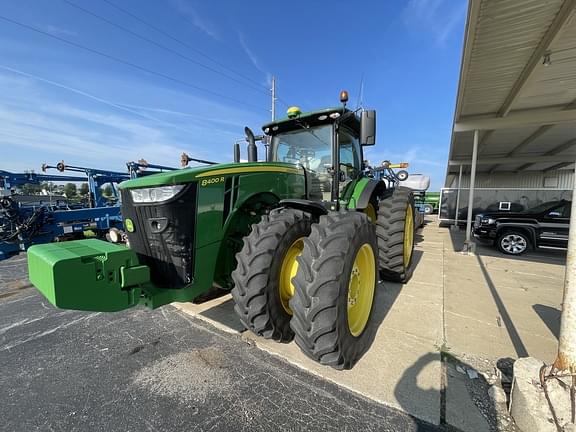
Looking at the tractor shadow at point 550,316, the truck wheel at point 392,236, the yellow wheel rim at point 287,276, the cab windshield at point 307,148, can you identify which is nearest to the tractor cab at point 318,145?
the cab windshield at point 307,148

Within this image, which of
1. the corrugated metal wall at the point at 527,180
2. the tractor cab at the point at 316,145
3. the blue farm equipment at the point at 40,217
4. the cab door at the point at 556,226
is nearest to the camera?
the tractor cab at the point at 316,145

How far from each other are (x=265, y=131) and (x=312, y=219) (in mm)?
1810

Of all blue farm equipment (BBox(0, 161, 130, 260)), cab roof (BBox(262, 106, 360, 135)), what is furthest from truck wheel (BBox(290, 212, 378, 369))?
blue farm equipment (BBox(0, 161, 130, 260))

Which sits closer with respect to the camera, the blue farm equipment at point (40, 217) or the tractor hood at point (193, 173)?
the tractor hood at point (193, 173)

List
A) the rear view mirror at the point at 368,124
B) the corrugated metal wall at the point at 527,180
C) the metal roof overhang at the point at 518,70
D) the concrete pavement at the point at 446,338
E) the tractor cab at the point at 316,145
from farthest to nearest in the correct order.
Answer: the corrugated metal wall at the point at 527,180 → the tractor cab at the point at 316,145 → the metal roof overhang at the point at 518,70 → the rear view mirror at the point at 368,124 → the concrete pavement at the point at 446,338

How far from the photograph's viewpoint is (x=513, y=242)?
6434mm

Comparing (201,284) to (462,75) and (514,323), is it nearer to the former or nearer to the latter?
(514,323)

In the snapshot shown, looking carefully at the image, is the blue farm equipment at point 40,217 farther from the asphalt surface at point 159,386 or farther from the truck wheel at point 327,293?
the truck wheel at point 327,293

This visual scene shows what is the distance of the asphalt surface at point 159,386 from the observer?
168 centimetres

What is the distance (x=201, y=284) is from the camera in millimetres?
2158

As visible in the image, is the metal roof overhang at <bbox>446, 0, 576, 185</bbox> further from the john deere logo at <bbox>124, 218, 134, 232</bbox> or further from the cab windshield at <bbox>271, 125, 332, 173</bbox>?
the john deere logo at <bbox>124, 218, 134, 232</bbox>

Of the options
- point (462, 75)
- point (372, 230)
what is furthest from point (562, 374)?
point (462, 75)

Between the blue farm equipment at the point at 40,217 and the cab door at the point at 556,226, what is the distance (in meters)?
10.6

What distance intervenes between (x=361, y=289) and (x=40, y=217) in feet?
23.1
